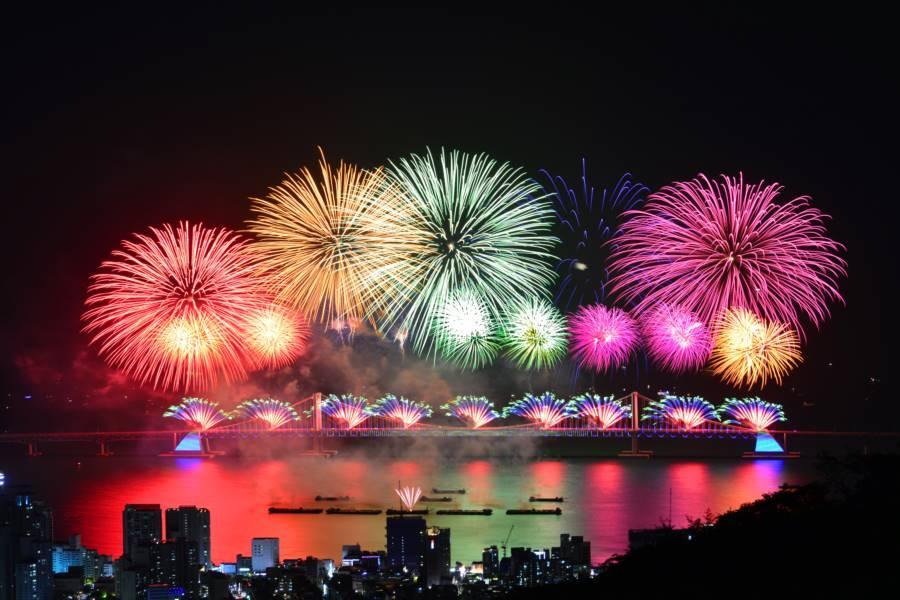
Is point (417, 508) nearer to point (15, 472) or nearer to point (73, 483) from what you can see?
point (73, 483)

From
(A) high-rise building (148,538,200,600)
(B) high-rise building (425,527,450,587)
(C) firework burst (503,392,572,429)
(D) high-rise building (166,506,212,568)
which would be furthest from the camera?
(C) firework burst (503,392,572,429)

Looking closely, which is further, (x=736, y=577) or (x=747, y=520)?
(x=747, y=520)

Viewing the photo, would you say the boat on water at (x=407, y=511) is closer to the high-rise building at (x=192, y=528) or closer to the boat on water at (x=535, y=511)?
the boat on water at (x=535, y=511)

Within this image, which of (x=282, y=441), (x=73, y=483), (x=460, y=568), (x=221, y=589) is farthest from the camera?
(x=282, y=441)

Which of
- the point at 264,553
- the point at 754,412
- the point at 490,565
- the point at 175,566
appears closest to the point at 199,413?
the point at 754,412

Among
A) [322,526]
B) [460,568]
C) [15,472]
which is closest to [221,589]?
[460,568]

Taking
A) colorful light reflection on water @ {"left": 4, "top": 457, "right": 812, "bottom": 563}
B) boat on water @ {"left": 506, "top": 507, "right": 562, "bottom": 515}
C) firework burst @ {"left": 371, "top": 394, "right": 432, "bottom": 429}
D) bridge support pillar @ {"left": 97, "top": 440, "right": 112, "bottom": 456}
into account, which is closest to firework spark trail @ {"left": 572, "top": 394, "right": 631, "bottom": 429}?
colorful light reflection on water @ {"left": 4, "top": 457, "right": 812, "bottom": 563}

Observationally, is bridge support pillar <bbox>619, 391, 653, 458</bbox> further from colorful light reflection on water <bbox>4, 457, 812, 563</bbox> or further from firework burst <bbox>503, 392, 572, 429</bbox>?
firework burst <bbox>503, 392, 572, 429</bbox>

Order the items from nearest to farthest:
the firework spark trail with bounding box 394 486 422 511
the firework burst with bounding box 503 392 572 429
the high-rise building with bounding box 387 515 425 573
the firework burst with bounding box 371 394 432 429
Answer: the high-rise building with bounding box 387 515 425 573 < the firework spark trail with bounding box 394 486 422 511 < the firework burst with bounding box 371 394 432 429 < the firework burst with bounding box 503 392 572 429

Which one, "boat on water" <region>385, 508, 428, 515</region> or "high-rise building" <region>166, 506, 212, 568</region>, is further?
"boat on water" <region>385, 508, 428, 515</region>
